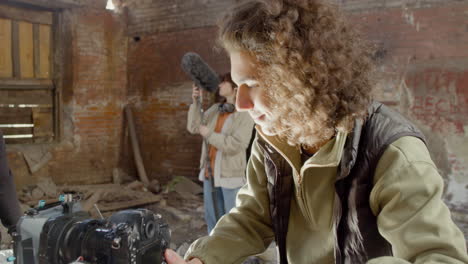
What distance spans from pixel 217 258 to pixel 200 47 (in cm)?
531

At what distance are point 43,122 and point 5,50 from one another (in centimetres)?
116

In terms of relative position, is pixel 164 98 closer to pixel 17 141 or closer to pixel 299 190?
pixel 17 141

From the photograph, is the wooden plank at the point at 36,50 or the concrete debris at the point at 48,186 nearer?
the concrete debris at the point at 48,186

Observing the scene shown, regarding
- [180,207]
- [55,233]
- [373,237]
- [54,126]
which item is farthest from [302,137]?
[54,126]

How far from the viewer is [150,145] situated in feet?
22.9

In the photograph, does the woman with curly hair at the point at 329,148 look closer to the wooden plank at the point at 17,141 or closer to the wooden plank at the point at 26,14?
the wooden plank at the point at 26,14

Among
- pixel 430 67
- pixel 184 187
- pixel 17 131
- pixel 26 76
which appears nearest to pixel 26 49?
pixel 26 76

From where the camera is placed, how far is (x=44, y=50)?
6000mm

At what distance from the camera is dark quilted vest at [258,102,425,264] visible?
1.05 m

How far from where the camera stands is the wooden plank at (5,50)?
553 cm

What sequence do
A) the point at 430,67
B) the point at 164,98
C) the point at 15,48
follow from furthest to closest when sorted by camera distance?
the point at 164,98, the point at 15,48, the point at 430,67

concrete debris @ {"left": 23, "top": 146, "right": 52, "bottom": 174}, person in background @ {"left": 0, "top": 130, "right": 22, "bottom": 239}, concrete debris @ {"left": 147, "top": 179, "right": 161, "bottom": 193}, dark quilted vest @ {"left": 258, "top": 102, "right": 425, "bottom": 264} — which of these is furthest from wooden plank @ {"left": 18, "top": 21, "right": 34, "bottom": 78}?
dark quilted vest @ {"left": 258, "top": 102, "right": 425, "bottom": 264}

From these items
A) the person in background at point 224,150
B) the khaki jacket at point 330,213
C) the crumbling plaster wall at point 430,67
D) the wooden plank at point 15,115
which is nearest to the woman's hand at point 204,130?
the person in background at point 224,150

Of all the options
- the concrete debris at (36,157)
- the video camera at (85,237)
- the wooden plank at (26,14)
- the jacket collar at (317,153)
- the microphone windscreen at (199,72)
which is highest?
the wooden plank at (26,14)
